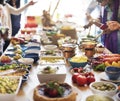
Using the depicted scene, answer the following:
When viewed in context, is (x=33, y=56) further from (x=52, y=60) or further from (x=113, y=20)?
(x=113, y=20)

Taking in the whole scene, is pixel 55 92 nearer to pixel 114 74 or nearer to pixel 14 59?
pixel 114 74

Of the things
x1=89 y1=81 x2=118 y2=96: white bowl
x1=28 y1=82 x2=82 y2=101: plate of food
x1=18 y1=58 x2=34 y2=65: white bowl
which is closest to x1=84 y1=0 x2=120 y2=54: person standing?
x1=18 y1=58 x2=34 y2=65: white bowl

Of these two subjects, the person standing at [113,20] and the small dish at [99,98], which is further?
the person standing at [113,20]

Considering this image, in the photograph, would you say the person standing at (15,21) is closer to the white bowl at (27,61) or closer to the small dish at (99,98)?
the white bowl at (27,61)

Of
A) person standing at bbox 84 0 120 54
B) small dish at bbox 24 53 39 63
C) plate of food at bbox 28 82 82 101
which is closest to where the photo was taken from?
plate of food at bbox 28 82 82 101

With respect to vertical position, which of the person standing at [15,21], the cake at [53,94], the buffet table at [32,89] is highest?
the person standing at [15,21]

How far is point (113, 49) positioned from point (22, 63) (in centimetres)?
124

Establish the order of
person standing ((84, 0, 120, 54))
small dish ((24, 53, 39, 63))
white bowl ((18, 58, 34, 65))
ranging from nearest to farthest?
1. white bowl ((18, 58, 34, 65))
2. small dish ((24, 53, 39, 63))
3. person standing ((84, 0, 120, 54))

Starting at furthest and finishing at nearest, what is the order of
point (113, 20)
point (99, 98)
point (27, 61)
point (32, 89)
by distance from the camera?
point (113, 20) → point (27, 61) → point (32, 89) → point (99, 98)

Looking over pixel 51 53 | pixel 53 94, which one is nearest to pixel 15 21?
pixel 51 53

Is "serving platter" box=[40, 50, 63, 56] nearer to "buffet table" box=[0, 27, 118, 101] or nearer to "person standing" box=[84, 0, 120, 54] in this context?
"buffet table" box=[0, 27, 118, 101]

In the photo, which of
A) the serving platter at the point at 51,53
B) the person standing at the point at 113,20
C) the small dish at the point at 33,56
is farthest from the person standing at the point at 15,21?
the small dish at the point at 33,56

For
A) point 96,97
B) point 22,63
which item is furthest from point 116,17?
point 96,97

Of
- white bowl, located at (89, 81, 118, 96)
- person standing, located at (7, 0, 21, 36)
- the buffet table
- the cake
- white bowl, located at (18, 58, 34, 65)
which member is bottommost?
the buffet table
